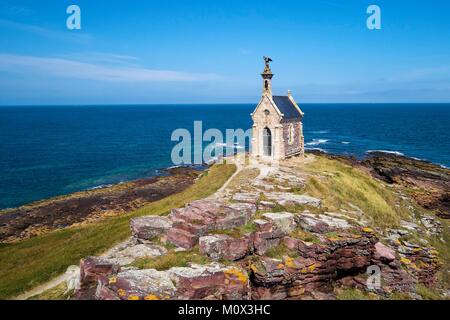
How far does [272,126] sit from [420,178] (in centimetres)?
3342

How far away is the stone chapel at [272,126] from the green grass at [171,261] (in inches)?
911

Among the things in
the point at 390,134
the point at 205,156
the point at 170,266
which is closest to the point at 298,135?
the point at 170,266

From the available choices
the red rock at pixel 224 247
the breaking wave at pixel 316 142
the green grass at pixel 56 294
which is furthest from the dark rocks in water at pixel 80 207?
the breaking wave at pixel 316 142

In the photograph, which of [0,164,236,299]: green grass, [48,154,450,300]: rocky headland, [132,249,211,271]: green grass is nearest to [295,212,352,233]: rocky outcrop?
[48,154,450,300]: rocky headland

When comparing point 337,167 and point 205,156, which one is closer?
point 337,167

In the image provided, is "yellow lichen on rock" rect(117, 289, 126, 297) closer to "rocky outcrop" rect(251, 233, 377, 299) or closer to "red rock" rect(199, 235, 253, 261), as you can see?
"red rock" rect(199, 235, 253, 261)

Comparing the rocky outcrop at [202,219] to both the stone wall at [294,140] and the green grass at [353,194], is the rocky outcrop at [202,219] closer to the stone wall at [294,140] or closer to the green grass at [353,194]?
the green grass at [353,194]

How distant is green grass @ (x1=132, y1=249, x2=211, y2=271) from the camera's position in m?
17.5

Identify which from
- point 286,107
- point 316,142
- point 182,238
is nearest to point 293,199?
point 182,238

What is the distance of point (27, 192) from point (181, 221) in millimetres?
47303

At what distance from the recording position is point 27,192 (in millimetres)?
56938

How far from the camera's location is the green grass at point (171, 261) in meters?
17.5
